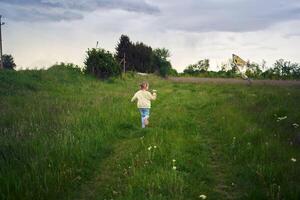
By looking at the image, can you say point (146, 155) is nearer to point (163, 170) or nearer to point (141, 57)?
point (163, 170)

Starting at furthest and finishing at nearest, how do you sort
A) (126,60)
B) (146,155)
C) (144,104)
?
(126,60) < (144,104) < (146,155)

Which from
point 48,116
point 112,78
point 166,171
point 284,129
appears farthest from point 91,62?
point 166,171

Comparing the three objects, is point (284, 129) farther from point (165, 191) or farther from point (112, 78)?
point (112, 78)

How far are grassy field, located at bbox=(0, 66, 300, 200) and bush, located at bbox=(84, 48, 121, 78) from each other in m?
23.9

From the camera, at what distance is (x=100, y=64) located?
38781 millimetres

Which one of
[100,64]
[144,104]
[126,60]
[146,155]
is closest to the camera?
[146,155]

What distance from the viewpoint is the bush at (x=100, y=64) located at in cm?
3897

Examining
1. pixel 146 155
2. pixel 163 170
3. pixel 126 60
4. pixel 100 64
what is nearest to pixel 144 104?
pixel 146 155

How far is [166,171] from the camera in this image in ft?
26.0

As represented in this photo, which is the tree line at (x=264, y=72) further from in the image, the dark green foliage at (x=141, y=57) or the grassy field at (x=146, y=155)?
the grassy field at (x=146, y=155)

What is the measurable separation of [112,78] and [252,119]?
25209mm

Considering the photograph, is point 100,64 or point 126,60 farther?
point 126,60

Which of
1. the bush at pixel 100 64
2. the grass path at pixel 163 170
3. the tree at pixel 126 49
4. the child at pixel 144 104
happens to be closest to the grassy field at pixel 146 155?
the grass path at pixel 163 170

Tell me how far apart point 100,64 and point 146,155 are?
30.4 meters
